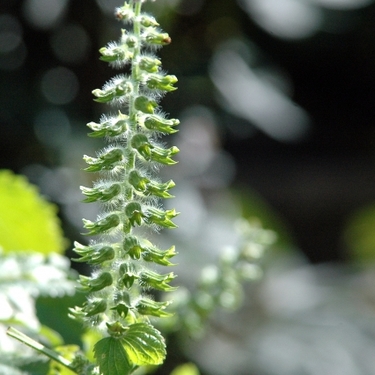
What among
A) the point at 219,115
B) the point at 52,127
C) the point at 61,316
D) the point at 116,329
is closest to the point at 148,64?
the point at 116,329

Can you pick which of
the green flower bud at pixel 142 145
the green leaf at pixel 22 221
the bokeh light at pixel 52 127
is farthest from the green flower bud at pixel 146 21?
the bokeh light at pixel 52 127

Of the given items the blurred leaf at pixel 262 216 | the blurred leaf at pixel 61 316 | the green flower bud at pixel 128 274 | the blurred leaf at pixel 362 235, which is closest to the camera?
the green flower bud at pixel 128 274

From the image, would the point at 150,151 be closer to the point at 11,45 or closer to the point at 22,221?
the point at 22,221

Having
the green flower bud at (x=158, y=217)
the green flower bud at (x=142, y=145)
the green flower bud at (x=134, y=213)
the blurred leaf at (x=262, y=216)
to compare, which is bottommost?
the green flower bud at (x=134, y=213)

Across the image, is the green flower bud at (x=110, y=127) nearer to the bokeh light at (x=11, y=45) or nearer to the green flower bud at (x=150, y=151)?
the green flower bud at (x=150, y=151)

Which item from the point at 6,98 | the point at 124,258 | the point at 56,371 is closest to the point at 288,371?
the point at 6,98

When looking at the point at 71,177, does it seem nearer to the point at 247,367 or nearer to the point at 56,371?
the point at 247,367

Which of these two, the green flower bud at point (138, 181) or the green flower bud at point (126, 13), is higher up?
the green flower bud at point (126, 13)
